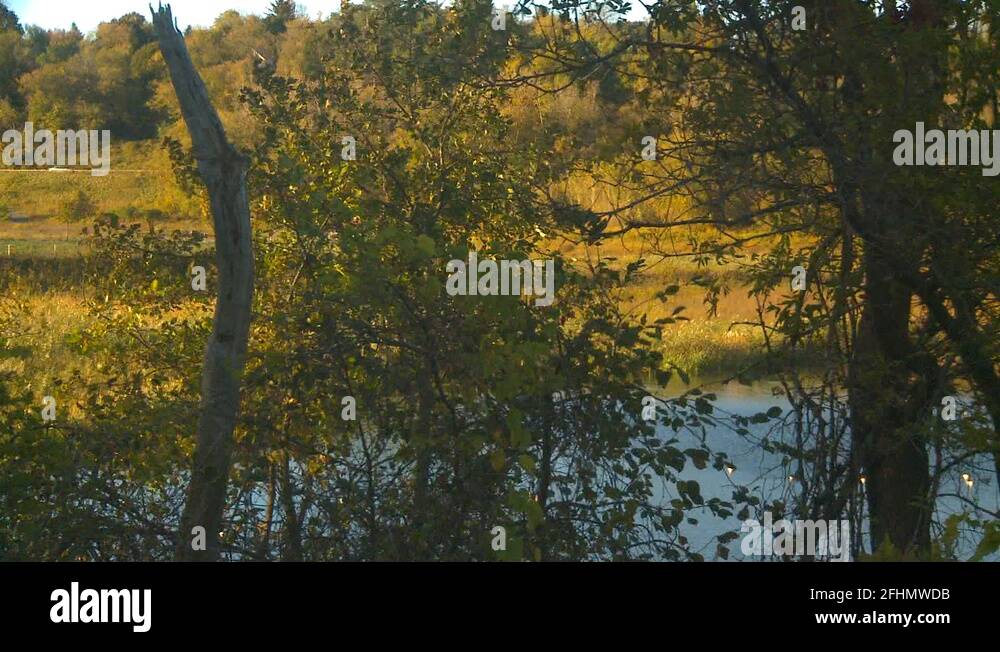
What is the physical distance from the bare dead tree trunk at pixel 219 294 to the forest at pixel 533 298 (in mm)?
15

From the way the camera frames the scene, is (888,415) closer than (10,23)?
Yes

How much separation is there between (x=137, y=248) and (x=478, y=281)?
2.66 m

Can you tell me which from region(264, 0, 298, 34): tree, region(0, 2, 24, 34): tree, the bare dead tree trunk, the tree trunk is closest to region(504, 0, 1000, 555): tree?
the tree trunk

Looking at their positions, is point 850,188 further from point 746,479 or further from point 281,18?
point 281,18

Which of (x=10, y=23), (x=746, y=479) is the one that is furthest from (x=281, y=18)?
(x=10, y=23)

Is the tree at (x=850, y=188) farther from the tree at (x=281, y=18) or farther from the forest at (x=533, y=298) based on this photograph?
the tree at (x=281, y=18)

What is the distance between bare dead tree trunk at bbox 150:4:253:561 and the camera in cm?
502

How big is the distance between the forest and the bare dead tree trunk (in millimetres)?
15

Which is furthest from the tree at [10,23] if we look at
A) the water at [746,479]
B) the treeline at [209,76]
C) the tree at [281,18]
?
the water at [746,479]

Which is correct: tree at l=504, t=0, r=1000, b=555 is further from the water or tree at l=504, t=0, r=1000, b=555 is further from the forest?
the water

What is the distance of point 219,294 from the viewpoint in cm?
530

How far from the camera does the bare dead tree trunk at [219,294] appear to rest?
16.5 ft

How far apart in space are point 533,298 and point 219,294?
157 cm

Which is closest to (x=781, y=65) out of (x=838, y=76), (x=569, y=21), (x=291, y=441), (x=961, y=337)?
(x=838, y=76)
